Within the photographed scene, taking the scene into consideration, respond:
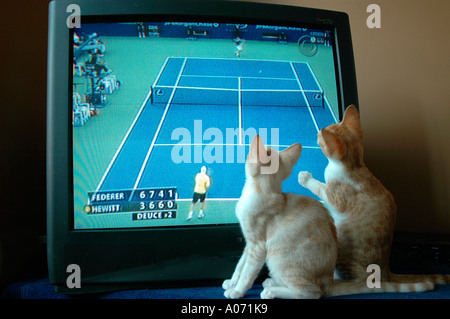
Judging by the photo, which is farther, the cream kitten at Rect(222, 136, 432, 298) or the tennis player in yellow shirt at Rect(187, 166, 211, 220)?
the tennis player in yellow shirt at Rect(187, 166, 211, 220)

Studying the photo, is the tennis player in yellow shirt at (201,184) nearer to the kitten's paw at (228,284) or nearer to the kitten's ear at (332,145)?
the kitten's paw at (228,284)

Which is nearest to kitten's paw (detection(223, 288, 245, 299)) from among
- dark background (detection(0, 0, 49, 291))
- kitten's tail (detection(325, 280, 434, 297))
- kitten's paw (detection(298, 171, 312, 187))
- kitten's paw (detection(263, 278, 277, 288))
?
kitten's paw (detection(263, 278, 277, 288))

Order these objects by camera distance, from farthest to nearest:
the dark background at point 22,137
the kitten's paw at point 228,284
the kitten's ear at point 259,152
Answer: the dark background at point 22,137 < the kitten's paw at point 228,284 < the kitten's ear at point 259,152

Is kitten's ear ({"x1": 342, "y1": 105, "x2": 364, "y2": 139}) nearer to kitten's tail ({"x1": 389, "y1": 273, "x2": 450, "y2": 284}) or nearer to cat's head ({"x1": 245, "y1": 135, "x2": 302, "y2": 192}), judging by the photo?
cat's head ({"x1": 245, "y1": 135, "x2": 302, "y2": 192})

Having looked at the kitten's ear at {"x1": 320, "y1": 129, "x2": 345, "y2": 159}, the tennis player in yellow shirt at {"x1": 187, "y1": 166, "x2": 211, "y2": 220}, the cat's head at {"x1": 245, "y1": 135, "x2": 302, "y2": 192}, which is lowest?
the tennis player in yellow shirt at {"x1": 187, "y1": 166, "x2": 211, "y2": 220}

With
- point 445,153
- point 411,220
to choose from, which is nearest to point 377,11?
point 445,153

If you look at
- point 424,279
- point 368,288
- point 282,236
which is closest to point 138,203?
point 282,236

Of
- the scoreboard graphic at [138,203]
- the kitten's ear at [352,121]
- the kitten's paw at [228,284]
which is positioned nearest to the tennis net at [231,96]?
the kitten's ear at [352,121]
